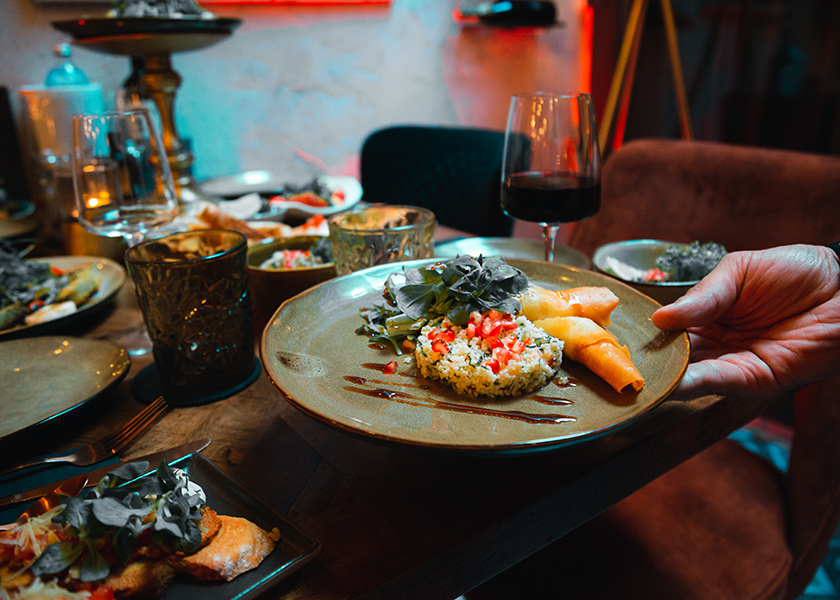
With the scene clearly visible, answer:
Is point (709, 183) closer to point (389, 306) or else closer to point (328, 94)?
point (389, 306)

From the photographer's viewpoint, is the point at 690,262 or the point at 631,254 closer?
the point at 690,262

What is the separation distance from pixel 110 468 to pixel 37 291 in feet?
2.06

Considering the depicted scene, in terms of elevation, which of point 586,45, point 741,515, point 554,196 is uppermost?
point 586,45

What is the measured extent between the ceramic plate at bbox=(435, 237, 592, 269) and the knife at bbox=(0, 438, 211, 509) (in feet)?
1.85

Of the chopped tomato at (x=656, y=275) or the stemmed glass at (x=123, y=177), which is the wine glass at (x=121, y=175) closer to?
the stemmed glass at (x=123, y=177)

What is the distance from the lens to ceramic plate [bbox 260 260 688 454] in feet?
1.60

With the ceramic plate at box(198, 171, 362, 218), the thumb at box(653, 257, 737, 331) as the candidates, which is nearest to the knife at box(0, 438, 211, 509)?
the thumb at box(653, 257, 737, 331)

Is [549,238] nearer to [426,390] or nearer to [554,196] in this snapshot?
[554,196]

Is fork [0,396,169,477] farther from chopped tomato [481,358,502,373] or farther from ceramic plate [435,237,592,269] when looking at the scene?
ceramic plate [435,237,592,269]

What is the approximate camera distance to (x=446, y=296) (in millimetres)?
688

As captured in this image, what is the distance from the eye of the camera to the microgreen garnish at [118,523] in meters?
0.44

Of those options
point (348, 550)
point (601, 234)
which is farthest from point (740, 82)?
point (348, 550)

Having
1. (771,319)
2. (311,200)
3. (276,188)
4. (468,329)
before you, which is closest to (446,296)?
(468,329)

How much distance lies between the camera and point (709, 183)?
1412 mm
